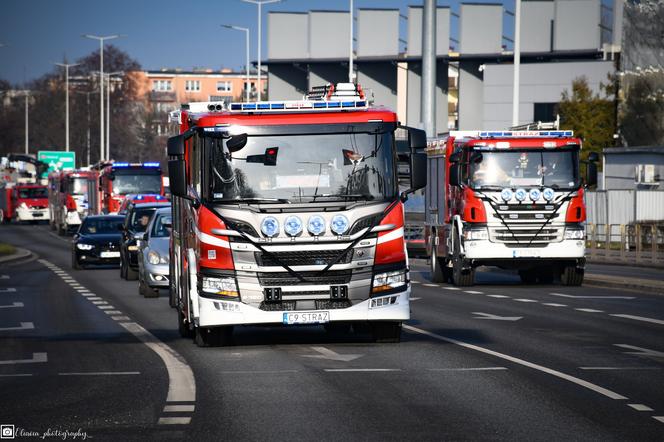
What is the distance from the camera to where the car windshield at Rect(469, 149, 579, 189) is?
28688 mm

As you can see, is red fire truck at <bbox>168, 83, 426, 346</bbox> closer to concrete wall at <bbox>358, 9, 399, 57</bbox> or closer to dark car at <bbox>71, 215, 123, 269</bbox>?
dark car at <bbox>71, 215, 123, 269</bbox>

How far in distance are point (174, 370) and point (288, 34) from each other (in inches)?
3268

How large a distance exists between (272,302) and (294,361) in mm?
1064

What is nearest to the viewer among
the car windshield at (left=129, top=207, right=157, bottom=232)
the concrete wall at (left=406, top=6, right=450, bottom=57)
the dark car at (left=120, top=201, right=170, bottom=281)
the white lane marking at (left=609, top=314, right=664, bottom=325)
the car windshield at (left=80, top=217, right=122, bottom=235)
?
the white lane marking at (left=609, top=314, right=664, bottom=325)

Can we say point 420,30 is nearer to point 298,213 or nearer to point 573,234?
point 573,234

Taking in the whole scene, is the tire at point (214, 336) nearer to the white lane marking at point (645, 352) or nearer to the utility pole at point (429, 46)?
the white lane marking at point (645, 352)

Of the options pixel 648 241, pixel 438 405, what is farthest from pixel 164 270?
pixel 648 241

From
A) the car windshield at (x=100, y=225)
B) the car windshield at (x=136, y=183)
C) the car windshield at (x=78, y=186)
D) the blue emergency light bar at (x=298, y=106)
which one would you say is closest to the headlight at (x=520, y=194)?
the blue emergency light bar at (x=298, y=106)

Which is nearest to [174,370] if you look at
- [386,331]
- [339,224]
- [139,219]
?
[339,224]

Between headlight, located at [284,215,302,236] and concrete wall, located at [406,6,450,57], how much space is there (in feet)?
242

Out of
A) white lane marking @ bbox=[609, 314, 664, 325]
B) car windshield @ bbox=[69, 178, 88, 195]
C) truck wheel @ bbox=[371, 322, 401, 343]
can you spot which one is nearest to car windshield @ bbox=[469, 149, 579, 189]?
white lane marking @ bbox=[609, 314, 664, 325]

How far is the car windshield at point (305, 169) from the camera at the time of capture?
52.0ft

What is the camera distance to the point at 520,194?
28.7m

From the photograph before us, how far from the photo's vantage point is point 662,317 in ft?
69.4
